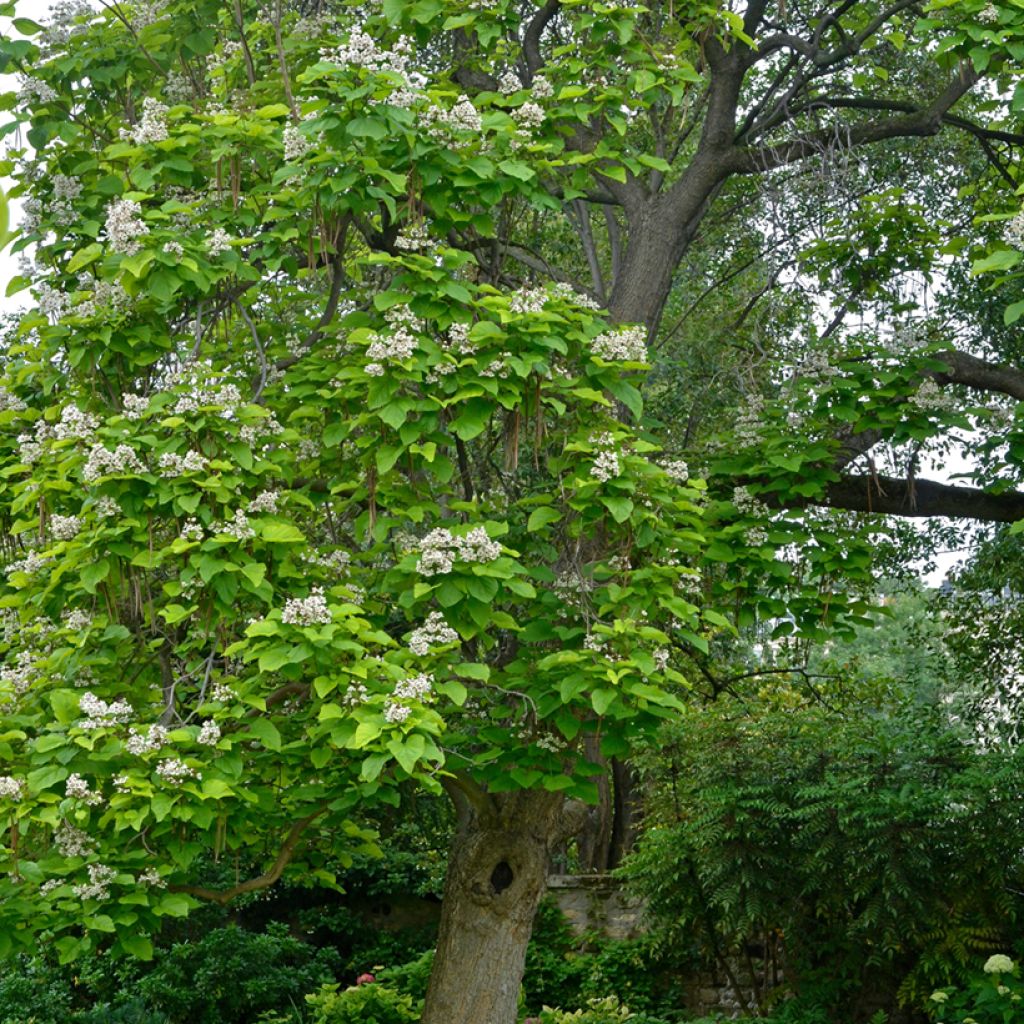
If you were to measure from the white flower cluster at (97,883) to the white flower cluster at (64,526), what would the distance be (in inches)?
45.4

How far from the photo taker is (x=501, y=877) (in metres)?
5.94

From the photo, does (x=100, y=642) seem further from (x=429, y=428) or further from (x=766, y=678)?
(x=766, y=678)

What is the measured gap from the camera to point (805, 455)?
6.02 meters

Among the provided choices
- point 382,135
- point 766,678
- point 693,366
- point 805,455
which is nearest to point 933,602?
point 693,366

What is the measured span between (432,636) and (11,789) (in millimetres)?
1482

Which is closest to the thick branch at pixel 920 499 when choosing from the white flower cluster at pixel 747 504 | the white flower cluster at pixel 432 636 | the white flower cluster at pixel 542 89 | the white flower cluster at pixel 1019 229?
the white flower cluster at pixel 747 504

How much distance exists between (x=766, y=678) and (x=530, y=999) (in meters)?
4.66

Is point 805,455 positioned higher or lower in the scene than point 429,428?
higher

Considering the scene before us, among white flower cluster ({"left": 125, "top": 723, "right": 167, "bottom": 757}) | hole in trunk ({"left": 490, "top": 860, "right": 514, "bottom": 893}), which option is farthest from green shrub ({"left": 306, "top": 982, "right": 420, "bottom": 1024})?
white flower cluster ({"left": 125, "top": 723, "right": 167, "bottom": 757})

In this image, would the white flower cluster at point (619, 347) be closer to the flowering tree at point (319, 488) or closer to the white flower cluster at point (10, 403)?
the flowering tree at point (319, 488)

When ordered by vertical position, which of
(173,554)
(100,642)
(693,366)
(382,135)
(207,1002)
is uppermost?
(693,366)

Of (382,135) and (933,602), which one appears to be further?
(933,602)

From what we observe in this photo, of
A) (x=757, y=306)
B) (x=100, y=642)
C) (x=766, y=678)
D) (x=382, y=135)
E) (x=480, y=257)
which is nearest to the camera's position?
(x=382, y=135)

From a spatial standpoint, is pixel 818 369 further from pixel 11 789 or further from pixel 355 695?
pixel 11 789
